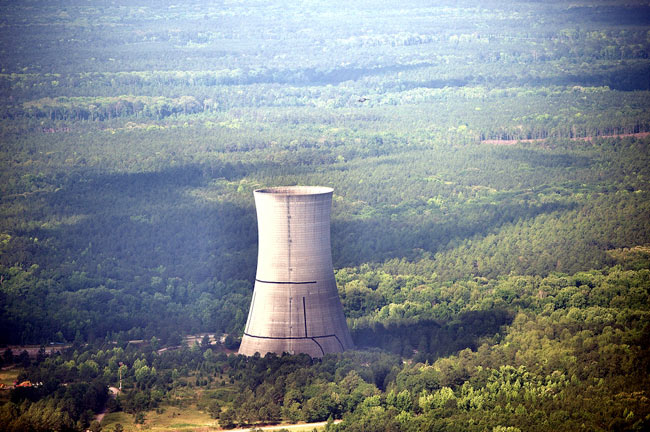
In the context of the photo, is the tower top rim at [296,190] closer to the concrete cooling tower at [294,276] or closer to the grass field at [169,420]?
the concrete cooling tower at [294,276]

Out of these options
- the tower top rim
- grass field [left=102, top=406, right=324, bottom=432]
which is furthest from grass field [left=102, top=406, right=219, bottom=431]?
the tower top rim

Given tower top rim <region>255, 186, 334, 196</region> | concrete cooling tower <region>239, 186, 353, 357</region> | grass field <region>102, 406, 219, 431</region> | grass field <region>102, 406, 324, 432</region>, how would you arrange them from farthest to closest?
tower top rim <region>255, 186, 334, 196</region> < concrete cooling tower <region>239, 186, 353, 357</region> < grass field <region>102, 406, 219, 431</region> < grass field <region>102, 406, 324, 432</region>

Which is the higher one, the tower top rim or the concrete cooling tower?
the tower top rim

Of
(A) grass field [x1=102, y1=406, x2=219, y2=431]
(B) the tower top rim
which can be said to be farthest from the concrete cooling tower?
(A) grass field [x1=102, y1=406, x2=219, y2=431]

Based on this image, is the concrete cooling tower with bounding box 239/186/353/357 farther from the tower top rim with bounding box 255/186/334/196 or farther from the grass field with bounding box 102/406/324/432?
the grass field with bounding box 102/406/324/432

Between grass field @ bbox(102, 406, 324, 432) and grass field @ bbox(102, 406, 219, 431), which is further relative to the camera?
grass field @ bbox(102, 406, 219, 431)

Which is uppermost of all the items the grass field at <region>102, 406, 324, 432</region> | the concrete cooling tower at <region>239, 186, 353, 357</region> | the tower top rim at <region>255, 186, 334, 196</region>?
the tower top rim at <region>255, 186, 334, 196</region>

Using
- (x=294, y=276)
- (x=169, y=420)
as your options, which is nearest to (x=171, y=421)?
(x=169, y=420)

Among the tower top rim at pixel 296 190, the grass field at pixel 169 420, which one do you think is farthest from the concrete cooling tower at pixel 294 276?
A: the grass field at pixel 169 420

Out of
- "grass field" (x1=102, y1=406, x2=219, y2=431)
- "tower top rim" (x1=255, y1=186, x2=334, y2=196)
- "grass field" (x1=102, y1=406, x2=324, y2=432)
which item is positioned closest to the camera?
"grass field" (x1=102, y1=406, x2=324, y2=432)

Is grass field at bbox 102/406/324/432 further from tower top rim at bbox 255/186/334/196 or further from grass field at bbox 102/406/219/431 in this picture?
tower top rim at bbox 255/186/334/196
